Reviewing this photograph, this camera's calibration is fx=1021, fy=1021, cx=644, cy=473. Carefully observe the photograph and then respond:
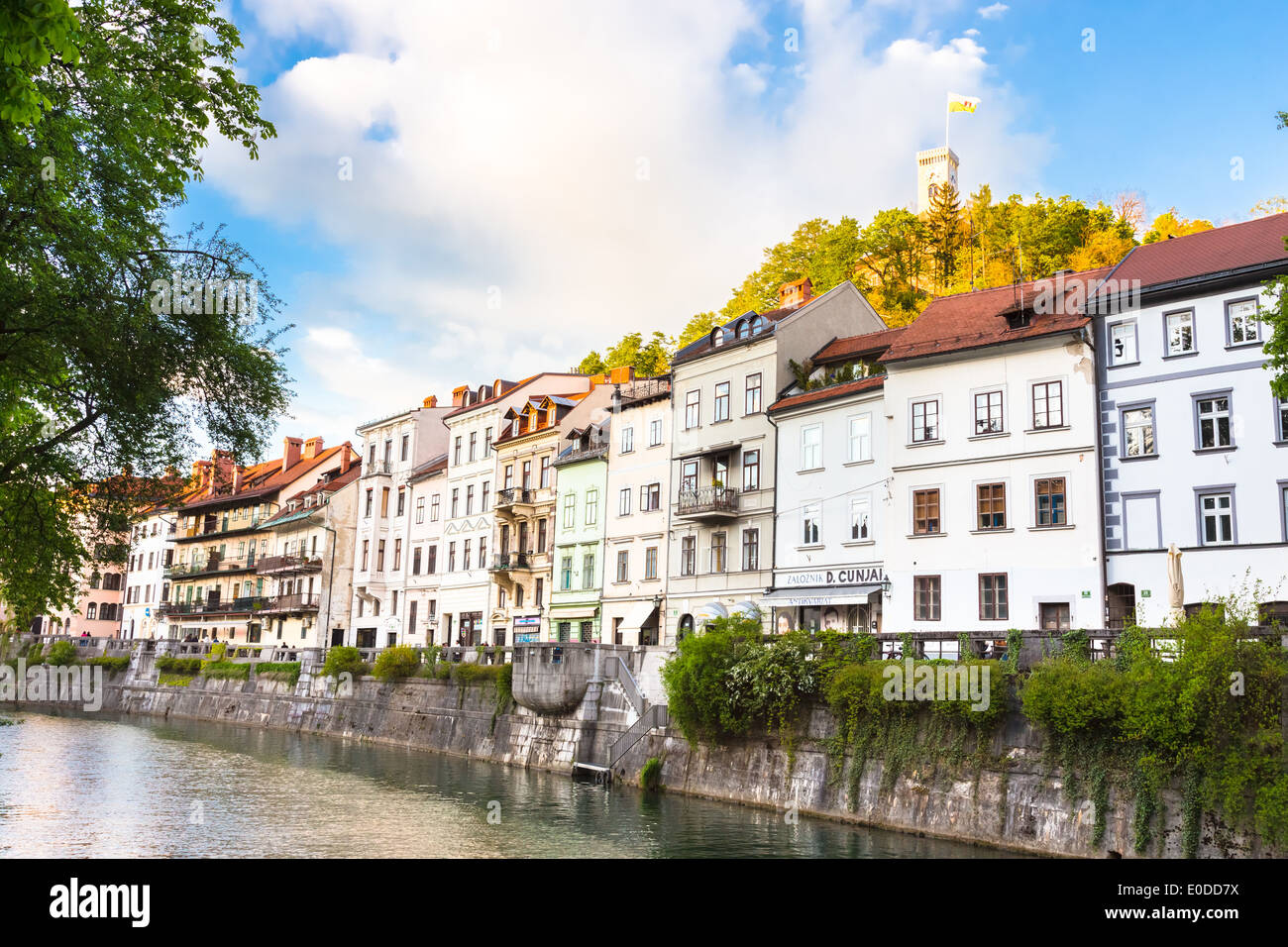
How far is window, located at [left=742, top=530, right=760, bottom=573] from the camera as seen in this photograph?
42909 mm

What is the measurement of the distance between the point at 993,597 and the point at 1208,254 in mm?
13219

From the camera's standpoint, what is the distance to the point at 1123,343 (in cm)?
3350

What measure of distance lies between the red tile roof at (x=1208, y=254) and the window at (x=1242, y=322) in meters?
1.14

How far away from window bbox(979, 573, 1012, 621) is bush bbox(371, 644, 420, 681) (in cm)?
2590

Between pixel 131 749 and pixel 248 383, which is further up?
pixel 248 383

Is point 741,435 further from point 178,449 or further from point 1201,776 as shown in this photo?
point 178,449

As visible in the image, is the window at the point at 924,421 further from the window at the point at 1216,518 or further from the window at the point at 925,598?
the window at the point at 1216,518

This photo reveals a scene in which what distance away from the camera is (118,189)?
539 inches

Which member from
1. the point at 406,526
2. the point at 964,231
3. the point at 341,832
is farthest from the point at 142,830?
the point at 964,231

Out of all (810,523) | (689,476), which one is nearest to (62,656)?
(689,476)

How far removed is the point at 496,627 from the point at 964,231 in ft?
147

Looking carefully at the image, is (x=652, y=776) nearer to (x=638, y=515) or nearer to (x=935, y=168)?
(x=638, y=515)

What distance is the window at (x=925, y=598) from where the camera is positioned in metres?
35.5

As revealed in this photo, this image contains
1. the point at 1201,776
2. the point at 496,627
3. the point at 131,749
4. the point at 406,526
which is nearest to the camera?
the point at 1201,776
